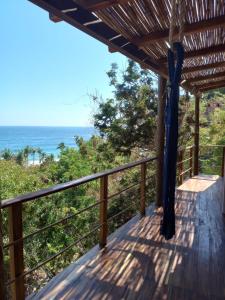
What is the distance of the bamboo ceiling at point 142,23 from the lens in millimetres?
1942

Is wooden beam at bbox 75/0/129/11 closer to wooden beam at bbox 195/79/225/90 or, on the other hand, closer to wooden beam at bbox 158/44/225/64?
wooden beam at bbox 158/44/225/64

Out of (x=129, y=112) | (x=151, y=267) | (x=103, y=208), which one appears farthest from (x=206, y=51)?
(x=129, y=112)

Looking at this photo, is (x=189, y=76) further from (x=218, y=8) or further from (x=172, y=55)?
(x=172, y=55)

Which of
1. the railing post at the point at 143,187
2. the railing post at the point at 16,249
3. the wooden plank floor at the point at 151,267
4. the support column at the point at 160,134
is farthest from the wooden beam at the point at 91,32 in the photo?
the wooden plank floor at the point at 151,267

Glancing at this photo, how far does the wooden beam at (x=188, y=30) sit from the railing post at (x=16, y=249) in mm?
1876

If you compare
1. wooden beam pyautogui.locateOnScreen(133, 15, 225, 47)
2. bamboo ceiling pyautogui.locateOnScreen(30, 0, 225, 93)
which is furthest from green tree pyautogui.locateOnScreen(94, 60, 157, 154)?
wooden beam pyautogui.locateOnScreen(133, 15, 225, 47)

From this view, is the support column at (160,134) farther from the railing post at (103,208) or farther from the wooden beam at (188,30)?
the railing post at (103,208)

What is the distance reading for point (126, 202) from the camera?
9219 mm

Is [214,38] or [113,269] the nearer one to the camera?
[113,269]

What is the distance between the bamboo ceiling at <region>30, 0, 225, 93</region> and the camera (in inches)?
76.5

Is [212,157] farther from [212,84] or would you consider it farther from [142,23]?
[142,23]

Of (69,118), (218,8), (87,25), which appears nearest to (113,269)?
(87,25)

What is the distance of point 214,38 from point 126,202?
262 inches

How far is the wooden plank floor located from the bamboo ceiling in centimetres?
182
